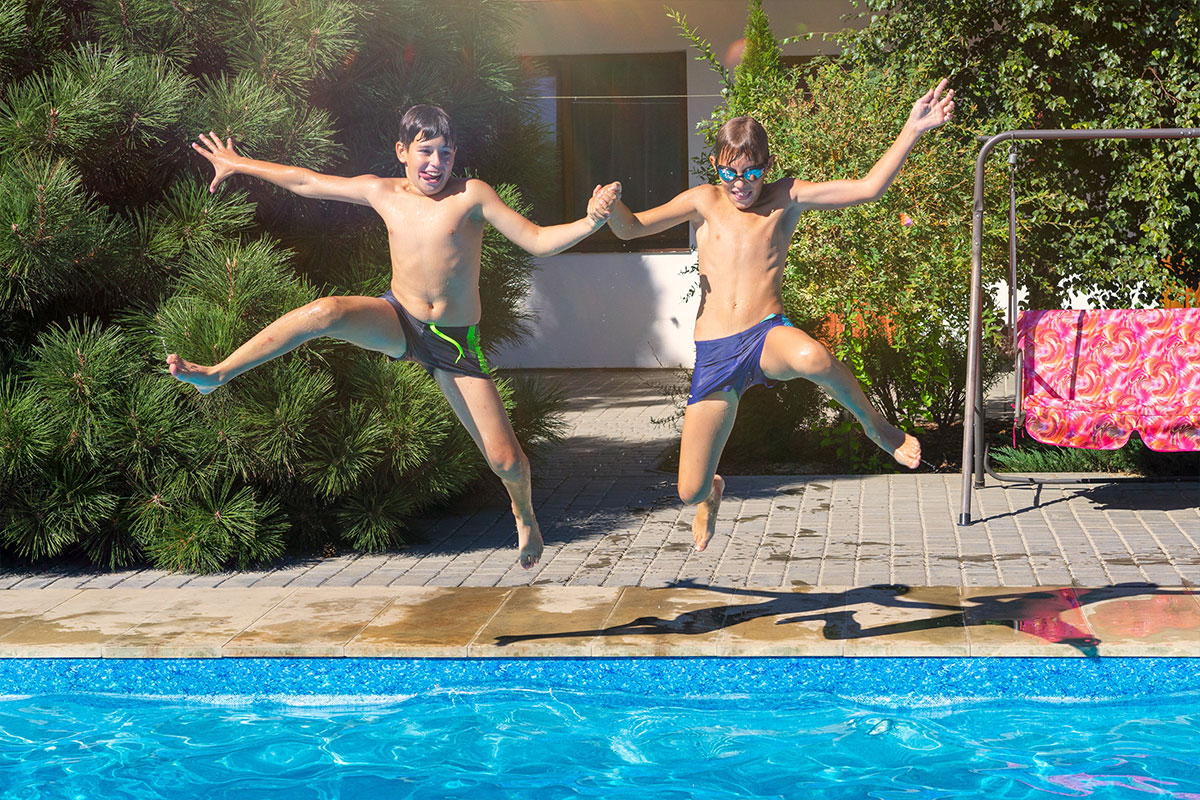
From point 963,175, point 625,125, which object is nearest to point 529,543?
point 963,175

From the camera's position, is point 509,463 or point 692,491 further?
point 692,491

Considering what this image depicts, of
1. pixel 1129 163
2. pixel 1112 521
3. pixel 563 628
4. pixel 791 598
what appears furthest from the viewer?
pixel 1129 163

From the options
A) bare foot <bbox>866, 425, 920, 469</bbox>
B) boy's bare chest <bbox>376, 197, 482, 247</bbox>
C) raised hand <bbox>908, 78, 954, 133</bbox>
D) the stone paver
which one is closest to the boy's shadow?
the stone paver

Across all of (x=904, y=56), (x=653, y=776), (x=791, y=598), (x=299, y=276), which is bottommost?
(x=653, y=776)

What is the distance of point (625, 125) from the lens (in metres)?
14.9

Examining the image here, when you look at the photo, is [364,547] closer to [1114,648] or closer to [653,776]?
[653,776]

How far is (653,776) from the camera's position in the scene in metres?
5.03

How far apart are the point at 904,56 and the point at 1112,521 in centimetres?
377

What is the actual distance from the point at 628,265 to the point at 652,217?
33.0 feet

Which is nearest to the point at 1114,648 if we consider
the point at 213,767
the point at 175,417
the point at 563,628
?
the point at 563,628

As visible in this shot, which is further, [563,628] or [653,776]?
[563,628]

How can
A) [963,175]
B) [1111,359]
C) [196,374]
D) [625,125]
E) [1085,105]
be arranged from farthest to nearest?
1. [625,125]
2. [1085,105]
3. [963,175]
4. [1111,359]
5. [196,374]

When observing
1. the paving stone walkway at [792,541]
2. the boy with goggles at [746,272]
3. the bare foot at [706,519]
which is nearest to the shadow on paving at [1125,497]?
the paving stone walkway at [792,541]

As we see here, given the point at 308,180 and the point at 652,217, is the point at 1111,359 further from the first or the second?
the point at 308,180
